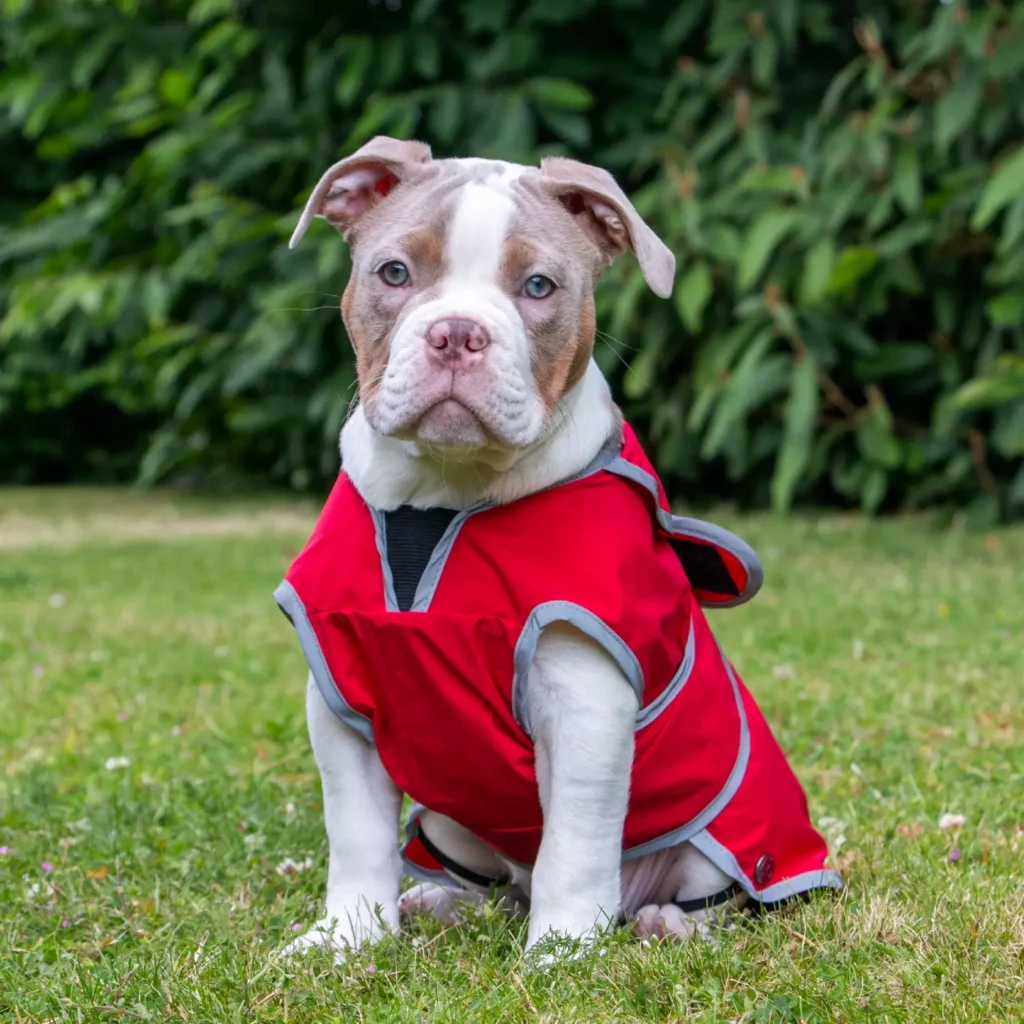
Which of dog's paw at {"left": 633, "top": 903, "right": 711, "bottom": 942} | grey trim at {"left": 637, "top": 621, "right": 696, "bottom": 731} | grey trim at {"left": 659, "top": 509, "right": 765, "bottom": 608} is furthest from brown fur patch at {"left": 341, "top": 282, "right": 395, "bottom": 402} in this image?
dog's paw at {"left": 633, "top": 903, "right": 711, "bottom": 942}

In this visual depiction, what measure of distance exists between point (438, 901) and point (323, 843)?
0.51 meters

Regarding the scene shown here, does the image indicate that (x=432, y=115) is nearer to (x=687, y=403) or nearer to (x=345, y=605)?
(x=687, y=403)

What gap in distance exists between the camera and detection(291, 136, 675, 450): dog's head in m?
A: 2.78

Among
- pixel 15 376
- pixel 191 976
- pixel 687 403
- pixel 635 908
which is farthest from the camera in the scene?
pixel 15 376

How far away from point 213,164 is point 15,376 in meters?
5.43

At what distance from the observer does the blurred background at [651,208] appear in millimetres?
9664

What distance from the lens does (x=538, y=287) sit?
2.91m

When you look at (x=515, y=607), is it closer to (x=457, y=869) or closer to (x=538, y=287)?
(x=538, y=287)

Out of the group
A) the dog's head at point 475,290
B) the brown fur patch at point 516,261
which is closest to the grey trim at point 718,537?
the dog's head at point 475,290

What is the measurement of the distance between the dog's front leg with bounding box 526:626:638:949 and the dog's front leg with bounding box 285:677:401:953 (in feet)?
1.18

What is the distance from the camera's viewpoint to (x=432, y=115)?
11.3 m

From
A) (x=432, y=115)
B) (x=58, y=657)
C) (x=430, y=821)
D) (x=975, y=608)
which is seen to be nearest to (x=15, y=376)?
(x=432, y=115)

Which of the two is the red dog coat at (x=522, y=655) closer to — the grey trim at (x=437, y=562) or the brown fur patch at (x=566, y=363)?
the grey trim at (x=437, y=562)

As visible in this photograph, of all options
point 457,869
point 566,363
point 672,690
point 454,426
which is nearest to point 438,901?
point 457,869
